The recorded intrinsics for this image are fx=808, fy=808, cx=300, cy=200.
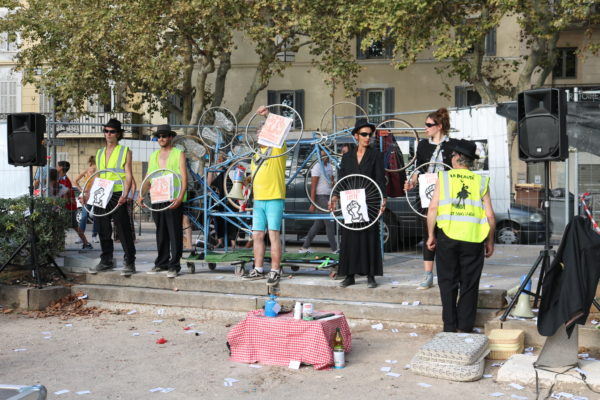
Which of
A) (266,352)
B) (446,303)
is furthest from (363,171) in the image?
(266,352)

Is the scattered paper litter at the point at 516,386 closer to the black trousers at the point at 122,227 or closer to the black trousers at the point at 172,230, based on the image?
the black trousers at the point at 172,230

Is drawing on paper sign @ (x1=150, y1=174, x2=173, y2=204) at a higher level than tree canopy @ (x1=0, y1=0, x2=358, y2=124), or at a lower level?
lower

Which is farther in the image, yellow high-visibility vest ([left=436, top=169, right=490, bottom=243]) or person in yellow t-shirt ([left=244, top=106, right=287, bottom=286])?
person in yellow t-shirt ([left=244, top=106, right=287, bottom=286])

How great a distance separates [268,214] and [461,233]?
8.90ft

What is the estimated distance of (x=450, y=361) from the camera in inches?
261

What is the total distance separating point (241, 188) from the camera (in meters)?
10.8

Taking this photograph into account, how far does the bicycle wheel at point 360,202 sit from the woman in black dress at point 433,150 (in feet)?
1.32

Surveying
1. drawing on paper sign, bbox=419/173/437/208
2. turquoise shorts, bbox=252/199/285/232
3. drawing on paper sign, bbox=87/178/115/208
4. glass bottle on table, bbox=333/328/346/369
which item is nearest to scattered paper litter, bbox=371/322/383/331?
glass bottle on table, bbox=333/328/346/369

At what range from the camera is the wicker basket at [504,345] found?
23.5 ft

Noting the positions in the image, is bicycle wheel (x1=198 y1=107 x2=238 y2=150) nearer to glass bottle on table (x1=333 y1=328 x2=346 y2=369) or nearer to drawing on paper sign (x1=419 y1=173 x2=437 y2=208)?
drawing on paper sign (x1=419 y1=173 x2=437 y2=208)

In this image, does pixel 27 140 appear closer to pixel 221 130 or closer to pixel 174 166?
pixel 174 166

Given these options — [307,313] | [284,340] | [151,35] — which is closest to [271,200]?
[307,313]

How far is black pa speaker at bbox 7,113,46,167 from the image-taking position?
10.6 meters

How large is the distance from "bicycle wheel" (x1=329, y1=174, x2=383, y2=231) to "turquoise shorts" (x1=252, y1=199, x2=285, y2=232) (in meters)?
0.64
